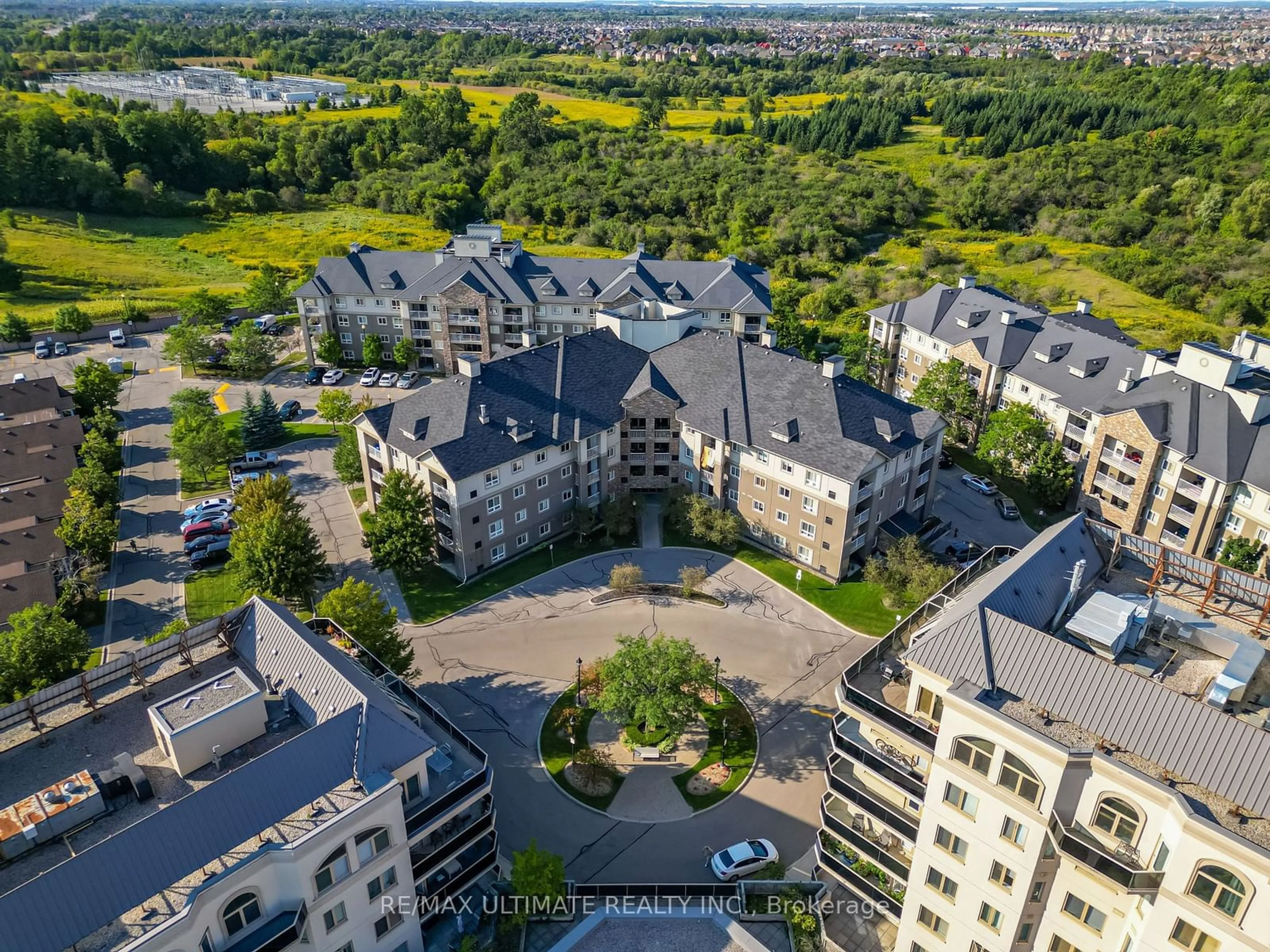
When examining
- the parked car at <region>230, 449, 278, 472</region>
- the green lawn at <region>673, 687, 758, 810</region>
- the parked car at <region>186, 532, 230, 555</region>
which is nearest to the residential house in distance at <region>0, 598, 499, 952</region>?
the green lawn at <region>673, 687, 758, 810</region>

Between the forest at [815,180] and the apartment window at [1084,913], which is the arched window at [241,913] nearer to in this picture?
the apartment window at [1084,913]

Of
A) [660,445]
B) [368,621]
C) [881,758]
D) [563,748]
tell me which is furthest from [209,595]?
[881,758]

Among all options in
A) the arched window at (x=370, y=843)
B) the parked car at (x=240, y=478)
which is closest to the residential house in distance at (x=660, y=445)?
the parked car at (x=240, y=478)

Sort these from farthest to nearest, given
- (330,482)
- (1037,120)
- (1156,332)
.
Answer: (1037,120) < (1156,332) < (330,482)

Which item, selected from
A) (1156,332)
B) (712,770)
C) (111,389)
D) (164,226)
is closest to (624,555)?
(712,770)

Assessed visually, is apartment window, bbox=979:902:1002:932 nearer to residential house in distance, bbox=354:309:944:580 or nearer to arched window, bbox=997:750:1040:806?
arched window, bbox=997:750:1040:806

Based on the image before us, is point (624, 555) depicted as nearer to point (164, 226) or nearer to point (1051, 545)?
point (1051, 545)
